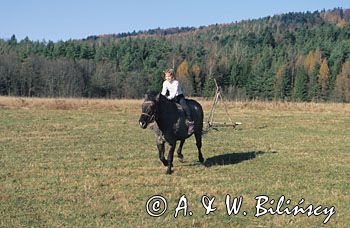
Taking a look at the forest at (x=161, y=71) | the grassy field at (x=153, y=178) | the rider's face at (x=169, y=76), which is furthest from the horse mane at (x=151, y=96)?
the forest at (x=161, y=71)

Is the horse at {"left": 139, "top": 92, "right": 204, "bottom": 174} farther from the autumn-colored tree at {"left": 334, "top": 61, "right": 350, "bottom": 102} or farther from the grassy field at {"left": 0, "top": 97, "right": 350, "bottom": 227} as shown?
A: the autumn-colored tree at {"left": 334, "top": 61, "right": 350, "bottom": 102}

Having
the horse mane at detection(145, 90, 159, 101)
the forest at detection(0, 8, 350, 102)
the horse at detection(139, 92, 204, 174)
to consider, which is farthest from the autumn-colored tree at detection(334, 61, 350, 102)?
the horse mane at detection(145, 90, 159, 101)

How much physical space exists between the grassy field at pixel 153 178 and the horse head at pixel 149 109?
4.24 ft

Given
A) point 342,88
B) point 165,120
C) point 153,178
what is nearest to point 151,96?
point 165,120

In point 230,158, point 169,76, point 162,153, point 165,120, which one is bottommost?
point 230,158

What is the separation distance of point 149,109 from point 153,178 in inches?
63.7

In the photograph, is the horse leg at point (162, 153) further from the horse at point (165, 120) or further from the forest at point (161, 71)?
the forest at point (161, 71)

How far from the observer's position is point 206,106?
144 ft

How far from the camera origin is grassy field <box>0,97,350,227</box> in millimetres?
7516

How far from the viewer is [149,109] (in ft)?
35.3

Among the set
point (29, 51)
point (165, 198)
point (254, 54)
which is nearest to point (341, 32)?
point (254, 54)

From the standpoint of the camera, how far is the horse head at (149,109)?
10638 millimetres

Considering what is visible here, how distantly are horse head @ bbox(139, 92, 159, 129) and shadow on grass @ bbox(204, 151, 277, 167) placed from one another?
2.64 m

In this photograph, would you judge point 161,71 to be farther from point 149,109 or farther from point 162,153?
point 149,109
